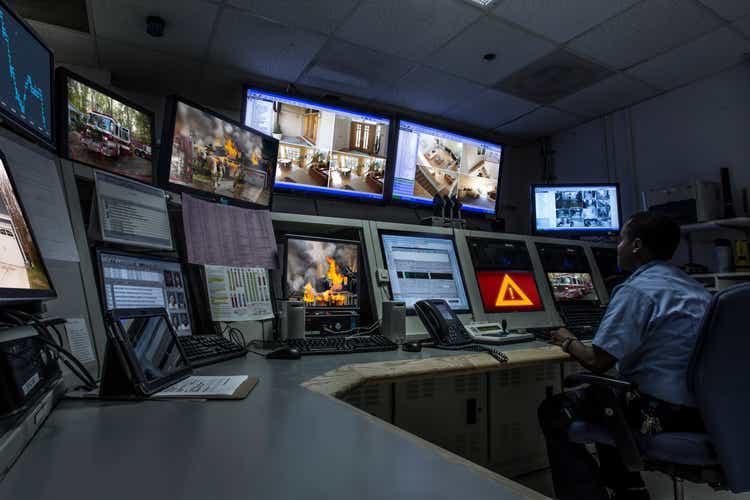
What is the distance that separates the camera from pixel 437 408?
1786 mm

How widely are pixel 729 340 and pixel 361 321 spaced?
4.13 ft

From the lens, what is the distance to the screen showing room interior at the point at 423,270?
1935 mm

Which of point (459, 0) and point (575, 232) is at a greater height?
point (459, 0)

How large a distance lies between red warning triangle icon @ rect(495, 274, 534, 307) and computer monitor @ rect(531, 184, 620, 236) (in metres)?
0.92

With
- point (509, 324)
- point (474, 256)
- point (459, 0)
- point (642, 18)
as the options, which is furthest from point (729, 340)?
point (642, 18)

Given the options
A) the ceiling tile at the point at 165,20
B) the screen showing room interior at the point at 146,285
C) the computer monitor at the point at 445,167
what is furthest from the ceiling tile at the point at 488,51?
the screen showing room interior at the point at 146,285

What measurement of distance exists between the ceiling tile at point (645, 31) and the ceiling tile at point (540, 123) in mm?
873

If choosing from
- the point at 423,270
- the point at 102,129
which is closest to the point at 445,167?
the point at 423,270

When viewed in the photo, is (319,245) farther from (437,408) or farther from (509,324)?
(509,324)

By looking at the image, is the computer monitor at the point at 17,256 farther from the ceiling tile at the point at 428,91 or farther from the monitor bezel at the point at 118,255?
the ceiling tile at the point at 428,91

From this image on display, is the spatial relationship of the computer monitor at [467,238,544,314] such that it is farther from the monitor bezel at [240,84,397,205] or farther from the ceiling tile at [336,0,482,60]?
the ceiling tile at [336,0,482,60]

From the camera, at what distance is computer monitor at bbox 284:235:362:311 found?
170 centimetres

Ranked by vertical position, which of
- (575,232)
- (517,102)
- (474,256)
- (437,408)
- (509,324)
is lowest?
(437,408)

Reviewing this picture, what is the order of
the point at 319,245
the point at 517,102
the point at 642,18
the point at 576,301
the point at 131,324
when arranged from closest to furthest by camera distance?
the point at 131,324 → the point at 319,245 → the point at 576,301 → the point at 642,18 → the point at 517,102
